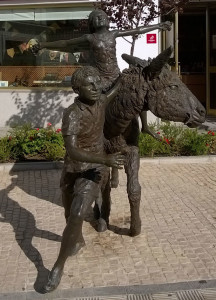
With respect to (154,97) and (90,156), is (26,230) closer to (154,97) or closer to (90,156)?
(90,156)

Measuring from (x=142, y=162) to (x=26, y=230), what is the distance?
3.86 metres

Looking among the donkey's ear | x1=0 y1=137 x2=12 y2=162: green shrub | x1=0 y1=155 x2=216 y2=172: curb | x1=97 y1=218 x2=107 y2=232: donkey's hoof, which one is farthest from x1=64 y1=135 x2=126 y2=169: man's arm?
x1=0 y1=137 x2=12 y2=162: green shrub

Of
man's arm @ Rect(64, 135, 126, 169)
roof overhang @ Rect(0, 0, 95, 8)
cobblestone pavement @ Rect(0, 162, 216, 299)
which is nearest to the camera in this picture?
man's arm @ Rect(64, 135, 126, 169)

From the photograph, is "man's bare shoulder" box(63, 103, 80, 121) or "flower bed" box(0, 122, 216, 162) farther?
"flower bed" box(0, 122, 216, 162)

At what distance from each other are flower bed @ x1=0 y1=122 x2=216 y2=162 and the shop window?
414 cm

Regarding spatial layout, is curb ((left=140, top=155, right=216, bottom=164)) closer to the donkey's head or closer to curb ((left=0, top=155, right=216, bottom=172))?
curb ((left=0, top=155, right=216, bottom=172))

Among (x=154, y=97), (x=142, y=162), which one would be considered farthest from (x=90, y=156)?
(x=142, y=162)

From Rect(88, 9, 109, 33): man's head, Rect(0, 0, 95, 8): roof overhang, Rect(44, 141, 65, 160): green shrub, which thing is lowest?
Rect(44, 141, 65, 160): green shrub

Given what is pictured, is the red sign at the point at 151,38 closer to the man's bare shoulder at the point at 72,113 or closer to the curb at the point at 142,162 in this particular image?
the curb at the point at 142,162

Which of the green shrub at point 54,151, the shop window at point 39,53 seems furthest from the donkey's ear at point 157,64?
the shop window at point 39,53

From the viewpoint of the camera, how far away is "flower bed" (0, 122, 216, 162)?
9382 mm

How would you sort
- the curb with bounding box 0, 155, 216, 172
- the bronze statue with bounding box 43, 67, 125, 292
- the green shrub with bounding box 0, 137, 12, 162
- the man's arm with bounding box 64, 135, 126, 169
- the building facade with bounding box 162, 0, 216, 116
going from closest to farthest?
the man's arm with bounding box 64, 135, 126, 169
the bronze statue with bounding box 43, 67, 125, 292
the curb with bounding box 0, 155, 216, 172
the green shrub with bounding box 0, 137, 12, 162
the building facade with bounding box 162, 0, 216, 116

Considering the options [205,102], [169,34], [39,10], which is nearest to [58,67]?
[39,10]

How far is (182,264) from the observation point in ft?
15.4
